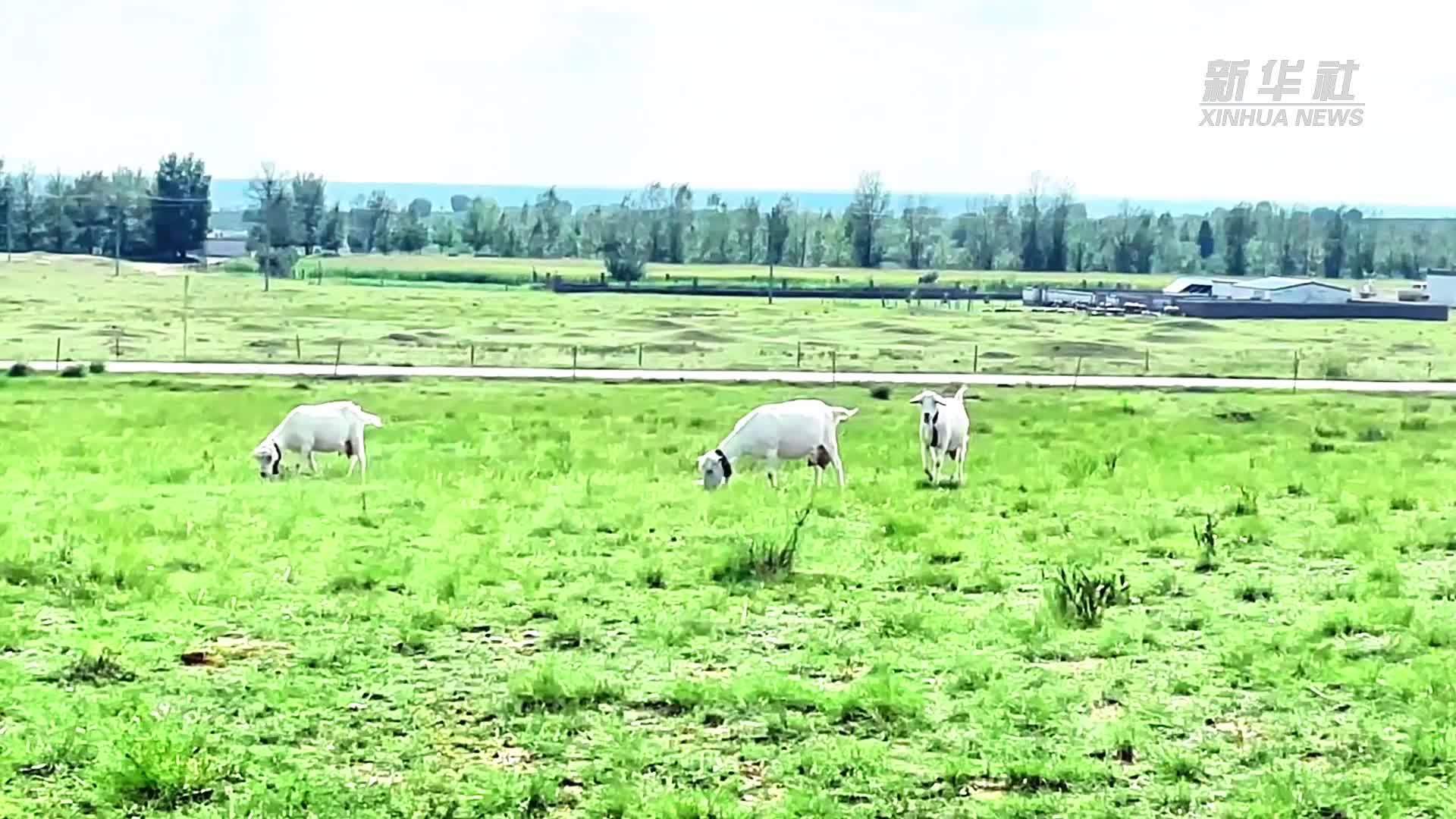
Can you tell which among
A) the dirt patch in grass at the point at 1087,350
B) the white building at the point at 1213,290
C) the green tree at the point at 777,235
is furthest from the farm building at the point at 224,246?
the dirt patch in grass at the point at 1087,350

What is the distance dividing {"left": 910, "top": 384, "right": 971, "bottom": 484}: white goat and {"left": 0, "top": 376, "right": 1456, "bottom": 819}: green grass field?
0.67 meters

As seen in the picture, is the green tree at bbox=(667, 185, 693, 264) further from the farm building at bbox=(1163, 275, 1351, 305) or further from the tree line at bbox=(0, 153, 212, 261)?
the farm building at bbox=(1163, 275, 1351, 305)

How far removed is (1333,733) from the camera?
9516mm

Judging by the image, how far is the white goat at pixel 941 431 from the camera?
69.9ft

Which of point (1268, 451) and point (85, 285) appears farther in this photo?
point (85, 285)

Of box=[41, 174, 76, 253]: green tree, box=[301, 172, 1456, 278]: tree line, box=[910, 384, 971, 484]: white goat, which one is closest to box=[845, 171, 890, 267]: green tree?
box=[301, 172, 1456, 278]: tree line

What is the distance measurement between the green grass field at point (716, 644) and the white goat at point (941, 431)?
671 millimetres

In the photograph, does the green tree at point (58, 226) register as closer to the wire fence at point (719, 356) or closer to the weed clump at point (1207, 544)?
the wire fence at point (719, 356)

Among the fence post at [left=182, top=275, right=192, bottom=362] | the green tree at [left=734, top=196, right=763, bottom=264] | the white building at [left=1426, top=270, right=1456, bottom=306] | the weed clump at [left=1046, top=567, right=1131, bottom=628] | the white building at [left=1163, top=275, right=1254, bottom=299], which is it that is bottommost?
the fence post at [left=182, top=275, right=192, bottom=362]

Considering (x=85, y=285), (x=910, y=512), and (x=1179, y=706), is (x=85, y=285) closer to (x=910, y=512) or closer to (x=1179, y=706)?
(x=910, y=512)

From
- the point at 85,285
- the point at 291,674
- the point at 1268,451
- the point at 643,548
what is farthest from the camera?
the point at 85,285

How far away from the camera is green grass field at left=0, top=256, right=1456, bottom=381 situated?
195 feet

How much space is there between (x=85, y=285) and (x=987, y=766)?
352 feet

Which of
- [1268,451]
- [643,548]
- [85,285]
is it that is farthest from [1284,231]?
[643,548]
